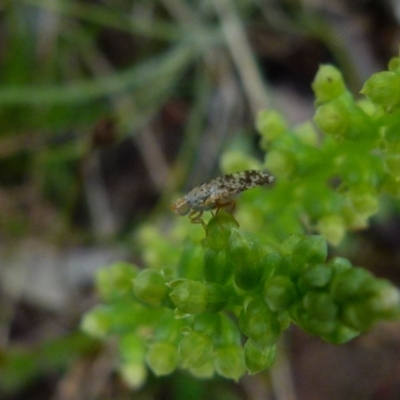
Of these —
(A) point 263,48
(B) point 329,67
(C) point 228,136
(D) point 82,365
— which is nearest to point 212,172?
(C) point 228,136

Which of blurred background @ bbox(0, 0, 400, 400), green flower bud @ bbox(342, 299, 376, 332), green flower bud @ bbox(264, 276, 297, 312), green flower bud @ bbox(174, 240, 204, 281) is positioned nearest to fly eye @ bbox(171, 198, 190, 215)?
green flower bud @ bbox(174, 240, 204, 281)

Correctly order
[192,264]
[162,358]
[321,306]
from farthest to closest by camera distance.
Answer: [192,264]
[162,358]
[321,306]

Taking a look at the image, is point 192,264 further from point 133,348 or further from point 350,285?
point 350,285

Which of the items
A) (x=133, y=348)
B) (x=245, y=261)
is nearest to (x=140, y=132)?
(x=133, y=348)

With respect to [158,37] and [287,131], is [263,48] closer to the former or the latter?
[158,37]

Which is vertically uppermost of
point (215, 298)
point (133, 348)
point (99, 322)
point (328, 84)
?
point (328, 84)

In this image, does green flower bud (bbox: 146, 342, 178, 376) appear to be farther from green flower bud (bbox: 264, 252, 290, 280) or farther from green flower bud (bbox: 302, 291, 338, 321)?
green flower bud (bbox: 302, 291, 338, 321)
